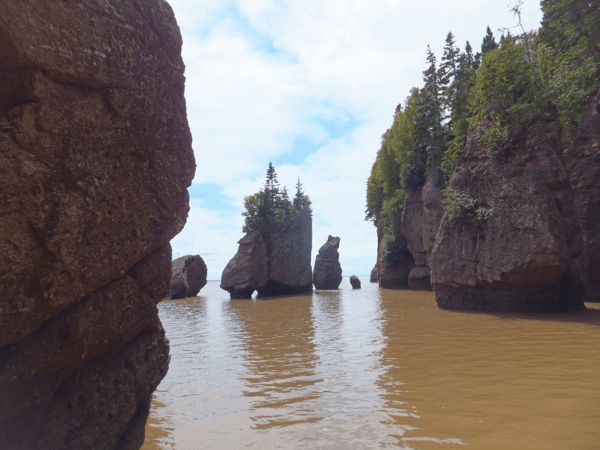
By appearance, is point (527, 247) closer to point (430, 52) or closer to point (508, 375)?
point (508, 375)

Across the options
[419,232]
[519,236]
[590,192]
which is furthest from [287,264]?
[519,236]

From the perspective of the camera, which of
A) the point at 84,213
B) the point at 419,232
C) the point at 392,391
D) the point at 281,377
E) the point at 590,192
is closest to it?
the point at 84,213

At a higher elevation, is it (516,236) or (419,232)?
(419,232)

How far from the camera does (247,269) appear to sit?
108 feet

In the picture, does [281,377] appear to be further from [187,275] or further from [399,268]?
[187,275]

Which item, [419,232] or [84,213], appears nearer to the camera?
[84,213]

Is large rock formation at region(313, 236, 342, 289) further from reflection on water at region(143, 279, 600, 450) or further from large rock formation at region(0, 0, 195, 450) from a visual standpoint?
large rock formation at region(0, 0, 195, 450)

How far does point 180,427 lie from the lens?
4.61 meters

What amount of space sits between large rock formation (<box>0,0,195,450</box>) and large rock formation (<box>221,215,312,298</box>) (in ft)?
95.5

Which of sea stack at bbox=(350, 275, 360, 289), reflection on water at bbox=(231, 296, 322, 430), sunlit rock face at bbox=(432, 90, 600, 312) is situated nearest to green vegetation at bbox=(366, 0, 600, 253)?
sunlit rock face at bbox=(432, 90, 600, 312)

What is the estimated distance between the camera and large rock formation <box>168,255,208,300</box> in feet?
113

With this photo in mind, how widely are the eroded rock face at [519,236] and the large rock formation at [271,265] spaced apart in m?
21.0

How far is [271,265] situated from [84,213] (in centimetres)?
3235

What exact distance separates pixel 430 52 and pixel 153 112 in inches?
1428
